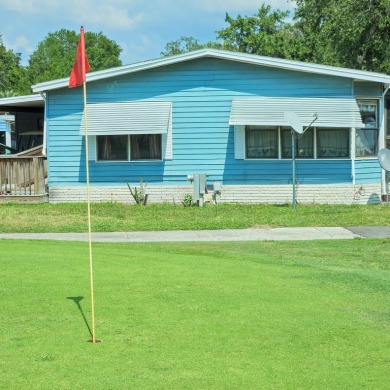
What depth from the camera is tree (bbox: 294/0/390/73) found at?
30.5 metres

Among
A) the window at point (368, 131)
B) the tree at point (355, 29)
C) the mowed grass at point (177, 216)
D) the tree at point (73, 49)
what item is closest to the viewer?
the mowed grass at point (177, 216)

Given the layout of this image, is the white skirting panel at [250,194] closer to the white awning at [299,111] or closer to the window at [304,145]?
the window at [304,145]

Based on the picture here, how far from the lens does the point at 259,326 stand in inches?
327

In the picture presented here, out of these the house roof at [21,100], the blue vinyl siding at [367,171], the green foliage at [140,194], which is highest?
the house roof at [21,100]

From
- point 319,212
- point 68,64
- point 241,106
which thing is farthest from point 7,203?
point 68,64

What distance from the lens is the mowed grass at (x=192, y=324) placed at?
677 centimetres

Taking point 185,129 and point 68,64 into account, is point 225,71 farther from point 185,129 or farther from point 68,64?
point 68,64

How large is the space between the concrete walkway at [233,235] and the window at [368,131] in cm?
489

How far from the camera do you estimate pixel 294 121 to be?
71.2ft

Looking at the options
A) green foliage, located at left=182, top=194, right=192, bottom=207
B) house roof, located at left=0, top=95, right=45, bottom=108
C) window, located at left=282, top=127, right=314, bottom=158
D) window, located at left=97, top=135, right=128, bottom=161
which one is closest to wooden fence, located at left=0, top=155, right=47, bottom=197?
window, located at left=97, top=135, right=128, bottom=161

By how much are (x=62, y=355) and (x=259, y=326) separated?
6.71 ft

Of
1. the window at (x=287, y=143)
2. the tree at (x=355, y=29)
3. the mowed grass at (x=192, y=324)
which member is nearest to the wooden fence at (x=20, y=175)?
the window at (x=287, y=143)

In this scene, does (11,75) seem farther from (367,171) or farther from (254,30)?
(367,171)

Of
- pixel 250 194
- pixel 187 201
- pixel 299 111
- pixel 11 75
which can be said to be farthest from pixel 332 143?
pixel 11 75
